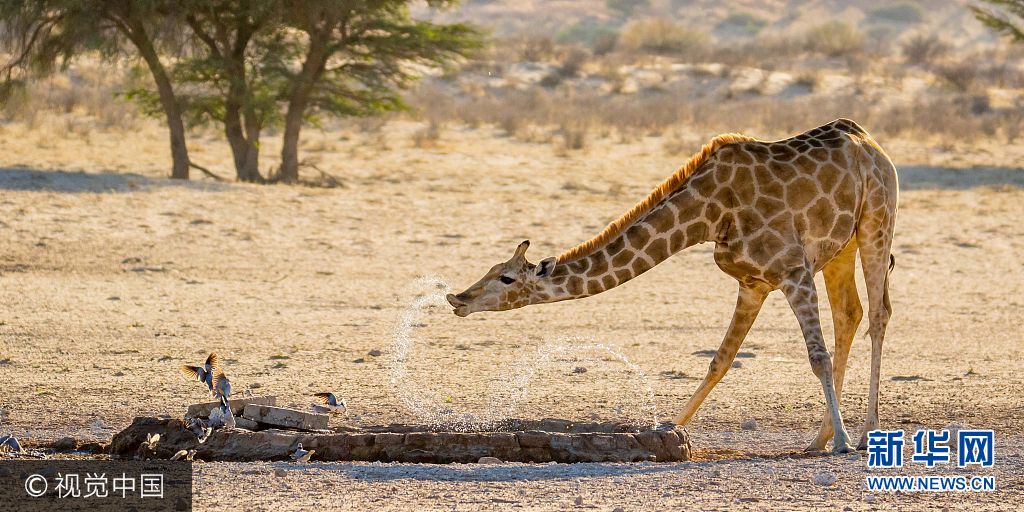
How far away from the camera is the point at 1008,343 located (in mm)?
12938

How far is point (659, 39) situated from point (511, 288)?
44.2 meters

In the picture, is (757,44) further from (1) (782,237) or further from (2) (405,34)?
(1) (782,237)

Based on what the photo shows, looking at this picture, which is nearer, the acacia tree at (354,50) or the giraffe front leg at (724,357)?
the giraffe front leg at (724,357)

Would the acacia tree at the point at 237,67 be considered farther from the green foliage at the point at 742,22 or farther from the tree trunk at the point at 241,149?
the green foliage at the point at 742,22

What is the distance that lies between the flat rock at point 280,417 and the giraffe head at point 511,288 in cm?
137

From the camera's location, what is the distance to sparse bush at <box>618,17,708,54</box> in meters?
49.9

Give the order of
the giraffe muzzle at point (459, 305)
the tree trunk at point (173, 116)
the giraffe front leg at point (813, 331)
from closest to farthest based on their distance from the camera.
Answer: the giraffe muzzle at point (459, 305) < the giraffe front leg at point (813, 331) < the tree trunk at point (173, 116)

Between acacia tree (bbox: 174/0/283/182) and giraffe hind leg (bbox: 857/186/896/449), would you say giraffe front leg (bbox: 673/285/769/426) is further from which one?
acacia tree (bbox: 174/0/283/182)

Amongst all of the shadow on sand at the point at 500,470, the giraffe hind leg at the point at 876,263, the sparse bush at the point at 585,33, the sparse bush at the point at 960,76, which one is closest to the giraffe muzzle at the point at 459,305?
the shadow on sand at the point at 500,470

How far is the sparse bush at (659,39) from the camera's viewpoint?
49938 millimetres

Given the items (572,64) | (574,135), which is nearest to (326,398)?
(574,135)

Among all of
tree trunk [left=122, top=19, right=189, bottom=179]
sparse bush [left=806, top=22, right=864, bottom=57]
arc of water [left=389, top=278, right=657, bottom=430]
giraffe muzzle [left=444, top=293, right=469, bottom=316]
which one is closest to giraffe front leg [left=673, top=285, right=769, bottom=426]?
arc of water [left=389, top=278, right=657, bottom=430]

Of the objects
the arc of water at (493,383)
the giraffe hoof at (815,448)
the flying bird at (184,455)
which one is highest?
the giraffe hoof at (815,448)

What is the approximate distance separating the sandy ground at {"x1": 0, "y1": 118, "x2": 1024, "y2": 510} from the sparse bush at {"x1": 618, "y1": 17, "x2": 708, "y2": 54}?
1059 inches
